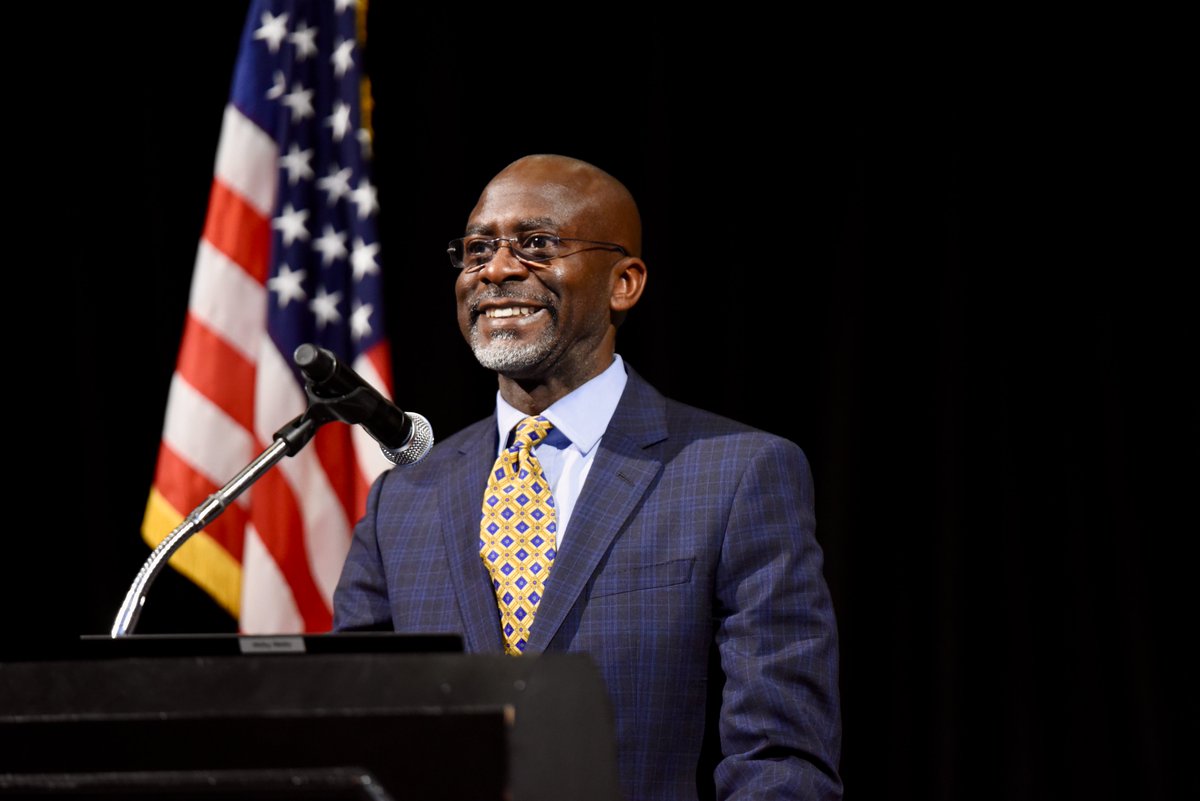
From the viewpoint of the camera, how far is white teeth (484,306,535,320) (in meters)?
2.20

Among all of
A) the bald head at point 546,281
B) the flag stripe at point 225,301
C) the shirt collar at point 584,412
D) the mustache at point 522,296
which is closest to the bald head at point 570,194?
the bald head at point 546,281

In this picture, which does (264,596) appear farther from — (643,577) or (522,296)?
(643,577)

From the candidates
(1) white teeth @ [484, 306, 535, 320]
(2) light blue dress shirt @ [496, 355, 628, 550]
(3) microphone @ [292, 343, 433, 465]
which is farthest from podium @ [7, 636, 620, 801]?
(1) white teeth @ [484, 306, 535, 320]

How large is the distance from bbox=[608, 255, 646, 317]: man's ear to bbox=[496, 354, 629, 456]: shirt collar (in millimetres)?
123

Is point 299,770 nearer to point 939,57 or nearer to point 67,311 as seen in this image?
point 939,57

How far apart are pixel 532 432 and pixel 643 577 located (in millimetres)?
356

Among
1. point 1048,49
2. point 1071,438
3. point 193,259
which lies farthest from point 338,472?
point 1048,49

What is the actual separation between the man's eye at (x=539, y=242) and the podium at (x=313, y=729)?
4.14ft

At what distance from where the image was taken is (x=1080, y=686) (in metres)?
3.00

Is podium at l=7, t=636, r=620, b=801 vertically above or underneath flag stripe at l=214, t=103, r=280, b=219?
underneath

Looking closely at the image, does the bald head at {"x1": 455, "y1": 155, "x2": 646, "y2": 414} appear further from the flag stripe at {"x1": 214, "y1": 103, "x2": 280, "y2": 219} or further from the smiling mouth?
the flag stripe at {"x1": 214, "y1": 103, "x2": 280, "y2": 219}

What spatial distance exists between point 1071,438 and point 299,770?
2465 mm

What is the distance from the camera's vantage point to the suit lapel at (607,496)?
1.95 meters

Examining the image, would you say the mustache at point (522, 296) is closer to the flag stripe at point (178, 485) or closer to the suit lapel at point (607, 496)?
the suit lapel at point (607, 496)
